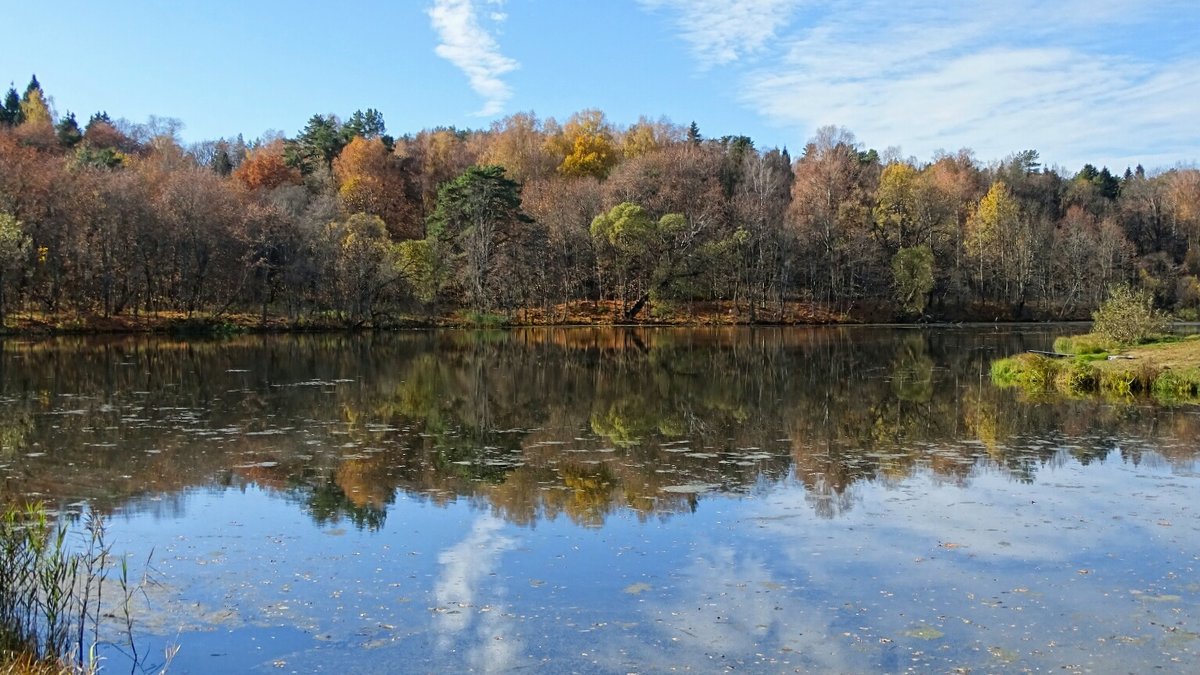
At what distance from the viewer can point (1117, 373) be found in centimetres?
2512

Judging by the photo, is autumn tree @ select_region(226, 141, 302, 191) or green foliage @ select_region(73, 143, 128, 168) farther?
autumn tree @ select_region(226, 141, 302, 191)

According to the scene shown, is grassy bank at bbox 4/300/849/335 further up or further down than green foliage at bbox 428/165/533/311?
further down

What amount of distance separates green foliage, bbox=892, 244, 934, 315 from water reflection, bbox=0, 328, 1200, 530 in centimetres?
3310

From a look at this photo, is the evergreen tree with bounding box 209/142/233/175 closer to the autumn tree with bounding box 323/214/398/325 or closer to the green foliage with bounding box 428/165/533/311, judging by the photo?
the green foliage with bounding box 428/165/533/311

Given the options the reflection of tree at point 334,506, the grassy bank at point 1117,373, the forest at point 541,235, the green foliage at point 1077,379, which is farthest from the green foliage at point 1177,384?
the forest at point 541,235

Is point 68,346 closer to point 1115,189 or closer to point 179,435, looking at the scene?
point 179,435

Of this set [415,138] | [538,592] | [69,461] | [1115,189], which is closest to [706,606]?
[538,592]

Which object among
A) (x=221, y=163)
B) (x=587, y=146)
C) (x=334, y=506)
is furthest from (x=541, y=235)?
(x=334, y=506)

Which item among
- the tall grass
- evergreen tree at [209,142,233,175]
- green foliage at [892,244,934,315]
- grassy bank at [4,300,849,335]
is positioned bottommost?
the tall grass

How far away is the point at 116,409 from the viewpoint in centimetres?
2194

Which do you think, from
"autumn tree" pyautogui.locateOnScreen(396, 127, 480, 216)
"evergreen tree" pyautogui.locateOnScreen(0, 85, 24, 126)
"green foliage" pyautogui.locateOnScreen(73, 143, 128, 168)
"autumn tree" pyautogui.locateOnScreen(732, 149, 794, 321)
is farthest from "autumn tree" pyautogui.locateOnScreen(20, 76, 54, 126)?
"autumn tree" pyautogui.locateOnScreen(732, 149, 794, 321)

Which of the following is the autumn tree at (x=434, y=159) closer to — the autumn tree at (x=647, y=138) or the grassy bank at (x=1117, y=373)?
the autumn tree at (x=647, y=138)

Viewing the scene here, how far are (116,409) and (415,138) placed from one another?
8228 cm

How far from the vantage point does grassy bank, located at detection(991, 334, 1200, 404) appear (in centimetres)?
2441
